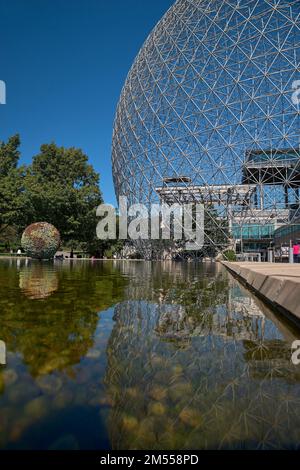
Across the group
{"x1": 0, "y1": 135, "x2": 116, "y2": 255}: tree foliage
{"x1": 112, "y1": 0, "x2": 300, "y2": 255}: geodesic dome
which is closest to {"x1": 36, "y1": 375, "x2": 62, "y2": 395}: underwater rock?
{"x1": 112, "y1": 0, "x2": 300, "y2": 255}: geodesic dome

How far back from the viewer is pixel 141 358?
7.34 feet

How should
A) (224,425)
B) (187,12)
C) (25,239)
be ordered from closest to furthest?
1. (224,425)
2. (25,239)
3. (187,12)

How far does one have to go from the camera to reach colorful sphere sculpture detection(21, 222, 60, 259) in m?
23.7

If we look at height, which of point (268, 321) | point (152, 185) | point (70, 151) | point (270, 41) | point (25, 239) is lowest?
point (268, 321)

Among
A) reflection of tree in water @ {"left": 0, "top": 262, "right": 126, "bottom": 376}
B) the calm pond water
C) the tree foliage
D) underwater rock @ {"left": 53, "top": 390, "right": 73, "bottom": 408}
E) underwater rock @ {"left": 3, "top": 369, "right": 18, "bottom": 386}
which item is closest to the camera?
the calm pond water

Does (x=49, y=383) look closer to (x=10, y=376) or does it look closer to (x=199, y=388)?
(x=10, y=376)

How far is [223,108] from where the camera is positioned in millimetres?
26969

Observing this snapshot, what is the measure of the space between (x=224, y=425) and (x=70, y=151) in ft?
116

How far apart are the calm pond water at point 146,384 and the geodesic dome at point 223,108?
1040 inches

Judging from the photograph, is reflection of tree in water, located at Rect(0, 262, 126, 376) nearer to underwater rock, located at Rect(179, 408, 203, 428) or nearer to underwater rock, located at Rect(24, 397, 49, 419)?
underwater rock, located at Rect(24, 397, 49, 419)

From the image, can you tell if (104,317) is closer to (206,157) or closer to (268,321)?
(268,321)

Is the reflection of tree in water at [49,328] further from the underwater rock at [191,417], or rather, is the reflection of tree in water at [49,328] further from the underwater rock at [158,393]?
→ the underwater rock at [191,417]

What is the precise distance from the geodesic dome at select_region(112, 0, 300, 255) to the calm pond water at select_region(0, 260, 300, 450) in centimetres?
2640

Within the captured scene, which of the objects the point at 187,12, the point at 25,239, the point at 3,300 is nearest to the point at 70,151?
the point at 25,239
